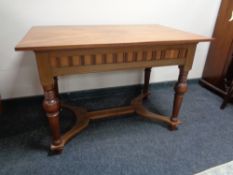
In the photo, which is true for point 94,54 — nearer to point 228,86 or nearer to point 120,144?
point 120,144

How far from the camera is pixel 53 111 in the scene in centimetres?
109

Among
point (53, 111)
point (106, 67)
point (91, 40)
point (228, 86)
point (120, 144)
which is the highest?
point (91, 40)

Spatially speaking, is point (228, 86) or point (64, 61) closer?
point (64, 61)

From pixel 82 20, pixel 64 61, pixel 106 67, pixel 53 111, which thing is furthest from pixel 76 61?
pixel 82 20

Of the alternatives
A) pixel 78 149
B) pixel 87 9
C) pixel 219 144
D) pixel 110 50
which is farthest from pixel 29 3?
pixel 219 144

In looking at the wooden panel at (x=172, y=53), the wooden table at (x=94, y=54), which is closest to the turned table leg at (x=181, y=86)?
the wooden table at (x=94, y=54)

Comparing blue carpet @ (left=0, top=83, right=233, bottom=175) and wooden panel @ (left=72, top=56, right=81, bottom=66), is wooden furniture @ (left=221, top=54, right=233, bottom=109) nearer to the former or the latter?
blue carpet @ (left=0, top=83, right=233, bottom=175)

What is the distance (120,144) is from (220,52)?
1.43 metres

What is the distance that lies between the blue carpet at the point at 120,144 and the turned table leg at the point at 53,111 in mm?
70

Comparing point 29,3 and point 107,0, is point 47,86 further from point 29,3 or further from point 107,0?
point 107,0

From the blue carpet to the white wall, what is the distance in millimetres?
209

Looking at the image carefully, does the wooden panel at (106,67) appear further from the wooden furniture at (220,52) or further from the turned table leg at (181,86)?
the wooden furniture at (220,52)

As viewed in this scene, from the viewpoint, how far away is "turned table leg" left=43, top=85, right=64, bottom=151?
1.05 metres

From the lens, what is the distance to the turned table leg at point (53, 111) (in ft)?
3.44
